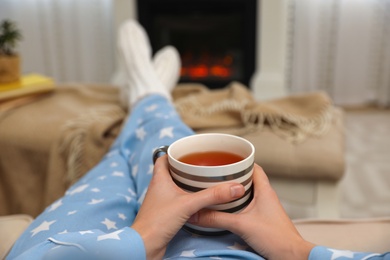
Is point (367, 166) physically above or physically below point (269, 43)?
below

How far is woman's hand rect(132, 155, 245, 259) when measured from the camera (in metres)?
0.46

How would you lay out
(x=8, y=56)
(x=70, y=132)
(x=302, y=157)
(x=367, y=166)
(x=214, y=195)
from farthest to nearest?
(x=367, y=166)
(x=8, y=56)
(x=70, y=132)
(x=302, y=157)
(x=214, y=195)

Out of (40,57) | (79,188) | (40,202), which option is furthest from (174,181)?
(40,57)

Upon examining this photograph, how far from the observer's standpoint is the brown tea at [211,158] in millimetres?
540

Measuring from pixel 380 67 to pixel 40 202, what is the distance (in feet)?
7.21

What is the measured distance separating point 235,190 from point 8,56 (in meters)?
1.08

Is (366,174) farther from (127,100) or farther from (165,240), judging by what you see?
(165,240)

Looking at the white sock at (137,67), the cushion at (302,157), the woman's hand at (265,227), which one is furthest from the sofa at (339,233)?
the white sock at (137,67)

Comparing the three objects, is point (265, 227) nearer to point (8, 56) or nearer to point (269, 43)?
point (8, 56)

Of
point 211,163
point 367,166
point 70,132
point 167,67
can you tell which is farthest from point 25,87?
point 367,166

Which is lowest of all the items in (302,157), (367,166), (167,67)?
(367,166)

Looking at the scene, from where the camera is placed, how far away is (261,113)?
1.12 metres

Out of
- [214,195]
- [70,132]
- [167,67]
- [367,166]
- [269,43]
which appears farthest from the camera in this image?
[269,43]

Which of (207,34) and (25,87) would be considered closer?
(25,87)
